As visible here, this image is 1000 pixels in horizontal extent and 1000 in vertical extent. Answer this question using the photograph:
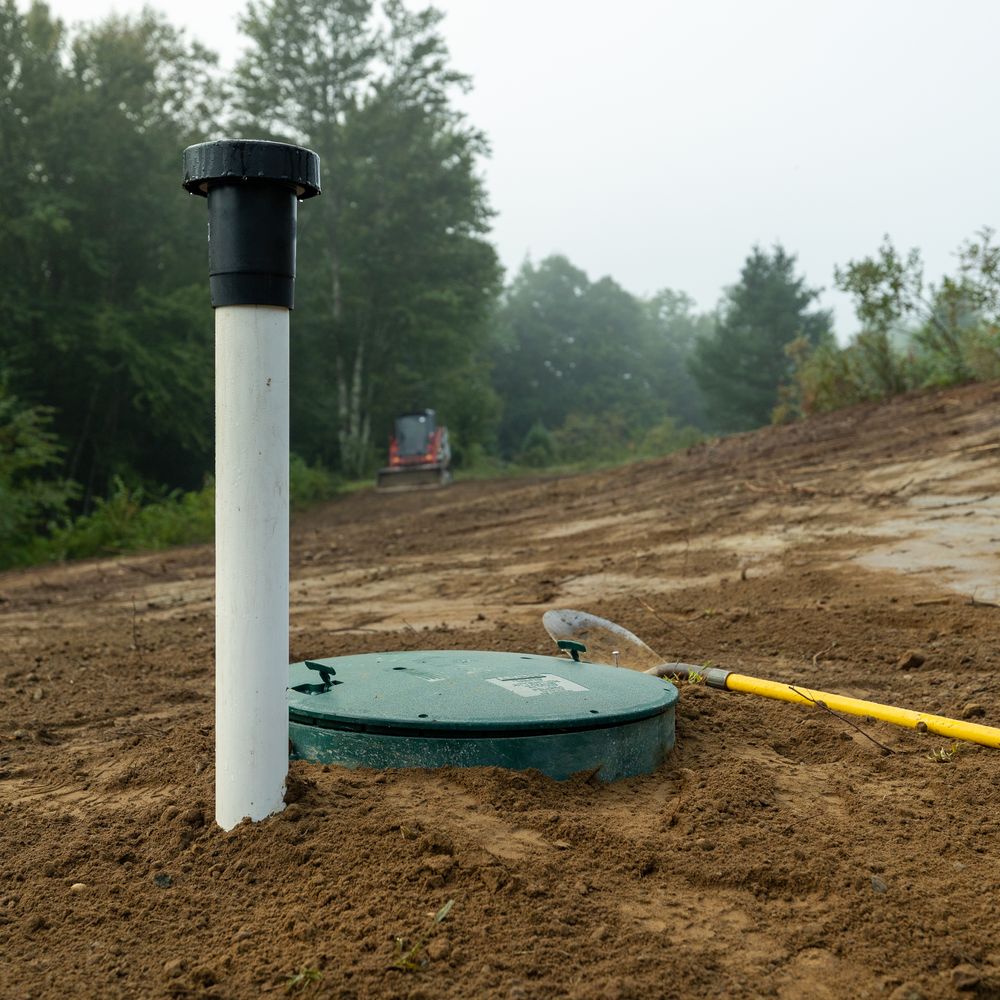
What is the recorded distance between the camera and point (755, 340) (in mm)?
37594

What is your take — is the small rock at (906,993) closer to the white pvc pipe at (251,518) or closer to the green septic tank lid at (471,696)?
the green septic tank lid at (471,696)

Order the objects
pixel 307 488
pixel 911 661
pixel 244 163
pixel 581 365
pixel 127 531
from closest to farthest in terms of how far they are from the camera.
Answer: pixel 244 163 < pixel 911 661 < pixel 127 531 < pixel 307 488 < pixel 581 365

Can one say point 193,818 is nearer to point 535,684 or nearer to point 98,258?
point 535,684

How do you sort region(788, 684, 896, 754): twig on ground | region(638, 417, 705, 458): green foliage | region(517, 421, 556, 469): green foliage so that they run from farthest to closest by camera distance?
region(517, 421, 556, 469): green foliage < region(638, 417, 705, 458): green foliage < region(788, 684, 896, 754): twig on ground

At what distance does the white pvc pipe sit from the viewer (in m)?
1.93

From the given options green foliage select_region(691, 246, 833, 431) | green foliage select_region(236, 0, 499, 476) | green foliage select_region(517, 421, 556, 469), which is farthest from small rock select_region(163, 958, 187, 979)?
green foliage select_region(691, 246, 833, 431)

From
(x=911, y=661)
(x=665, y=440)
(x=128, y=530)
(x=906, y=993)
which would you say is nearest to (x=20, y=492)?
(x=128, y=530)

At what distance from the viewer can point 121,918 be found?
1916 mm

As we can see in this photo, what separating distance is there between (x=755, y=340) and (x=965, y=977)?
123 ft

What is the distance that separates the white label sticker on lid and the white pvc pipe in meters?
0.82

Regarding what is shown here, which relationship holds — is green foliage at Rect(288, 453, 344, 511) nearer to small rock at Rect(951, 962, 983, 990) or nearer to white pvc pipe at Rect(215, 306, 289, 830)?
white pvc pipe at Rect(215, 306, 289, 830)

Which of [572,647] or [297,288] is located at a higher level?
[297,288]

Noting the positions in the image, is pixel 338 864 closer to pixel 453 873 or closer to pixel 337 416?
pixel 453 873

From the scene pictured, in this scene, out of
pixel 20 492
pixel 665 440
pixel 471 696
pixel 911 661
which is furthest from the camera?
pixel 665 440
